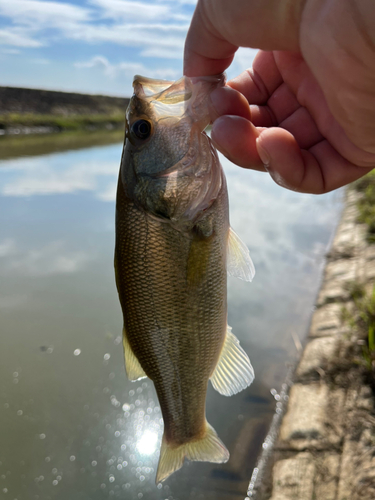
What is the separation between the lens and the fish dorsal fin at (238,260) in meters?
2.05

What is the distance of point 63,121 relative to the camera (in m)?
33.3

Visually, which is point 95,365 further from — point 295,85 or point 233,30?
point 233,30

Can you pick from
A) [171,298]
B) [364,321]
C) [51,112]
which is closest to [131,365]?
[171,298]

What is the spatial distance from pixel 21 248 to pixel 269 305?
4.73 m

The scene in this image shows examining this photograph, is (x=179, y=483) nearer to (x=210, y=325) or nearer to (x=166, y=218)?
(x=210, y=325)

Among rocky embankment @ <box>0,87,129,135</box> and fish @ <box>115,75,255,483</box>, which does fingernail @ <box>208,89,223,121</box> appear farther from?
rocky embankment @ <box>0,87,129,135</box>

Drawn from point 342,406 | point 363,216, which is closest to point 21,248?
point 342,406

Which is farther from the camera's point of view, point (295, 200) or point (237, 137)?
point (295, 200)

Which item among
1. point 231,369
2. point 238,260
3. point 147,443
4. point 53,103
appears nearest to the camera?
point 238,260

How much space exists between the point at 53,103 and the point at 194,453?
38349 millimetres

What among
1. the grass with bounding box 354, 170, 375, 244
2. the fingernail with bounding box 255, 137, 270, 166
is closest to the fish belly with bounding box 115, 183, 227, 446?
the fingernail with bounding box 255, 137, 270, 166

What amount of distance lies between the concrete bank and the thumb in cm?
305

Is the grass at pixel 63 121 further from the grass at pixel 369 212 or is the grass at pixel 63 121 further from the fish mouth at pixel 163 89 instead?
the fish mouth at pixel 163 89

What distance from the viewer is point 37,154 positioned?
1939 cm
